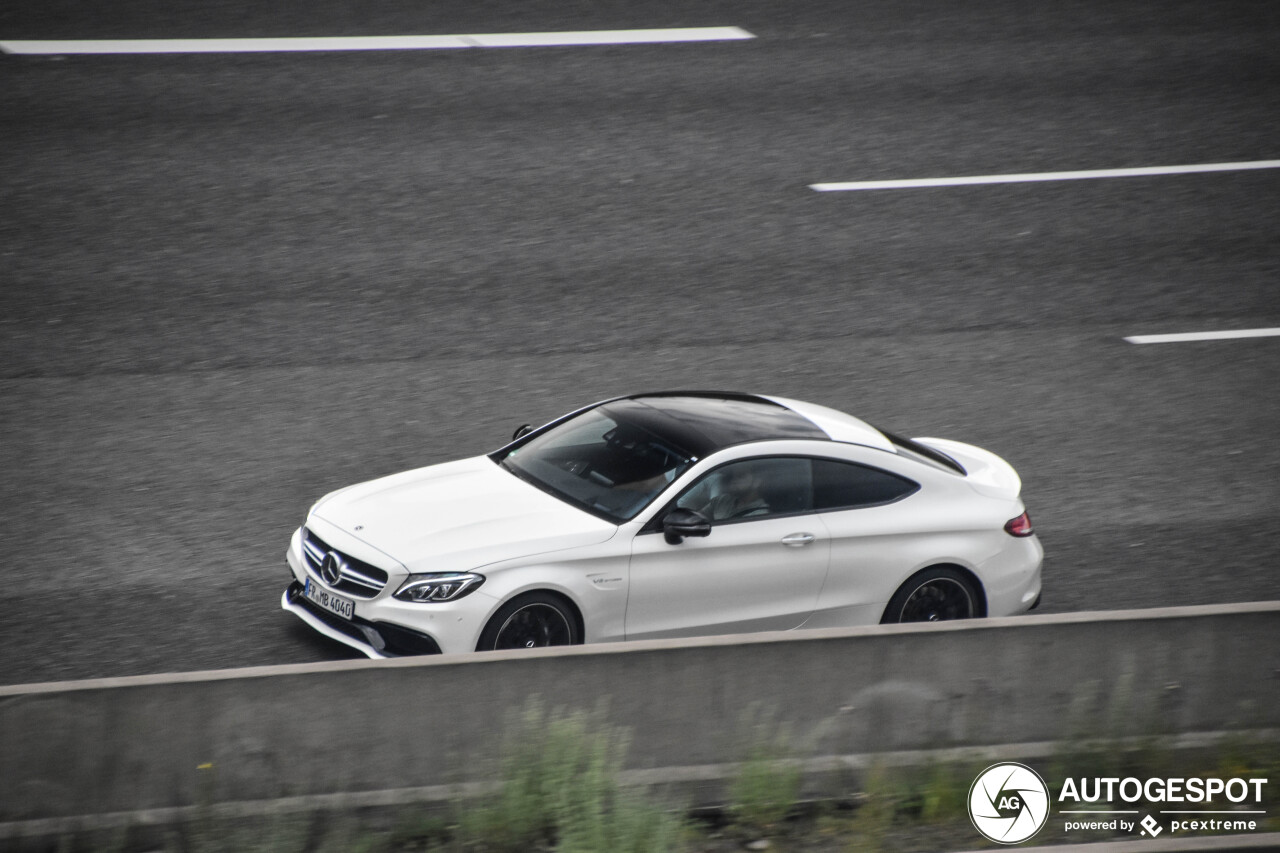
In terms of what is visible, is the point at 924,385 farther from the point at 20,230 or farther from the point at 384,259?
the point at 20,230

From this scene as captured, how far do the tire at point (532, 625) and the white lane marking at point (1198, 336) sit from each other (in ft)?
24.4

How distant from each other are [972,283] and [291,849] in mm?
9638

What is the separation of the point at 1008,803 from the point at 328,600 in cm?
367

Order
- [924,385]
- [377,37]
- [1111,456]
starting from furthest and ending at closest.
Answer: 1. [377,37]
2. [924,385]
3. [1111,456]

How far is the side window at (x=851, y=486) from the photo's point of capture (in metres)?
8.21

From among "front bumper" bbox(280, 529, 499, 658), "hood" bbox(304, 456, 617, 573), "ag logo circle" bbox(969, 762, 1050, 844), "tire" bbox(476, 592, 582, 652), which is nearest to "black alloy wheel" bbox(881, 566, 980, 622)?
"ag logo circle" bbox(969, 762, 1050, 844)

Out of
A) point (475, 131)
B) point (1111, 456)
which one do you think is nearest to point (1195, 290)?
point (1111, 456)

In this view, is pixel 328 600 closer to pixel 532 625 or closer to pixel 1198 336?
pixel 532 625

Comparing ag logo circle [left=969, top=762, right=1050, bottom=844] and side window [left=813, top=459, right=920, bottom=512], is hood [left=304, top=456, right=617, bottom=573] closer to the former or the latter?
side window [left=813, top=459, right=920, bottom=512]

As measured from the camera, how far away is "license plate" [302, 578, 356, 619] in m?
7.36

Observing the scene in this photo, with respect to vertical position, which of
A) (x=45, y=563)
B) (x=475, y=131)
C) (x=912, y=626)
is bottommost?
(x=45, y=563)

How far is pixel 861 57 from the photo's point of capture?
17.3 metres

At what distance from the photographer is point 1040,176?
15297 mm

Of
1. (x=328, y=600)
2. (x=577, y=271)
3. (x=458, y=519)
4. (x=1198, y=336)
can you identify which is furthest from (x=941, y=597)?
(x=577, y=271)
